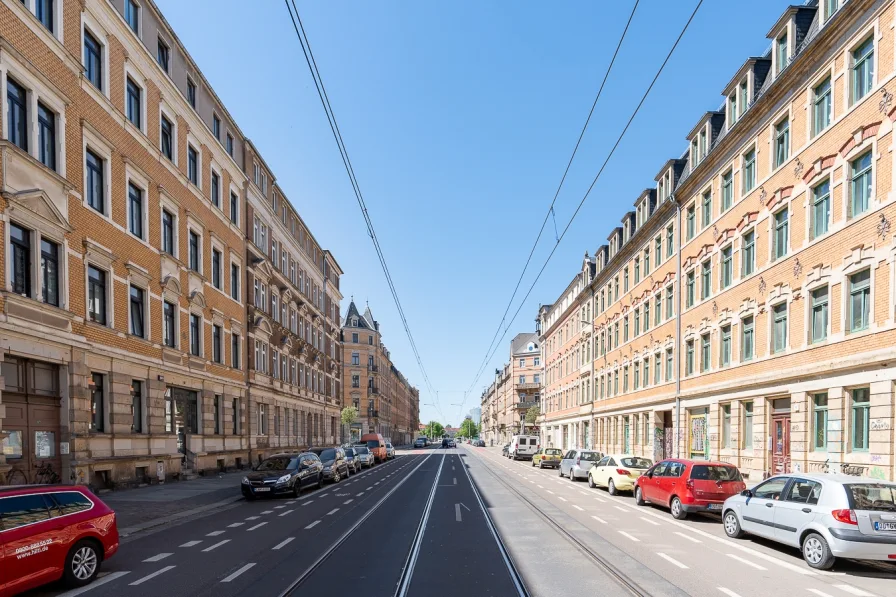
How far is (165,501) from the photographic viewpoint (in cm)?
1780

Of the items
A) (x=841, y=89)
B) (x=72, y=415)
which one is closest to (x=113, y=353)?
(x=72, y=415)

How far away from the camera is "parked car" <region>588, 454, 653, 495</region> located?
21.8 meters

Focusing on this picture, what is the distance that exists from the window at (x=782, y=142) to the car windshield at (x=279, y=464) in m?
18.6

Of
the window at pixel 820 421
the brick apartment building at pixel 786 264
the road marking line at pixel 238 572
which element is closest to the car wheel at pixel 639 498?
the brick apartment building at pixel 786 264

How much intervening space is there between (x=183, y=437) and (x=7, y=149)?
14.8 m

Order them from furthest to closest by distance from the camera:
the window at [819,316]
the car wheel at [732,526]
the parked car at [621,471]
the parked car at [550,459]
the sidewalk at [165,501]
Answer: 1. the parked car at [550,459]
2. the parked car at [621,471]
3. the window at [819,316]
4. the sidewalk at [165,501]
5. the car wheel at [732,526]

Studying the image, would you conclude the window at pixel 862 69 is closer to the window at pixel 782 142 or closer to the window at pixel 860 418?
the window at pixel 782 142

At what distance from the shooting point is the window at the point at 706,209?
87.8 ft

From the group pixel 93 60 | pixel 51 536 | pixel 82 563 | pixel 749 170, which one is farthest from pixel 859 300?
pixel 93 60

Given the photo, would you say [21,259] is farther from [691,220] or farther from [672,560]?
[691,220]

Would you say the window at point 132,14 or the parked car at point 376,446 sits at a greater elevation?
the window at point 132,14

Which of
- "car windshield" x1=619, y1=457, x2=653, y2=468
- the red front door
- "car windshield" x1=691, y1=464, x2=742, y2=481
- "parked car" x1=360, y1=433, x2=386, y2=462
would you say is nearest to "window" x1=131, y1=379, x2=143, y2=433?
"car windshield" x1=619, y1=457, x2=653, y2=468

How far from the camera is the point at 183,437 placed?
2680 centimetres

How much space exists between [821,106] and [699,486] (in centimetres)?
1161
